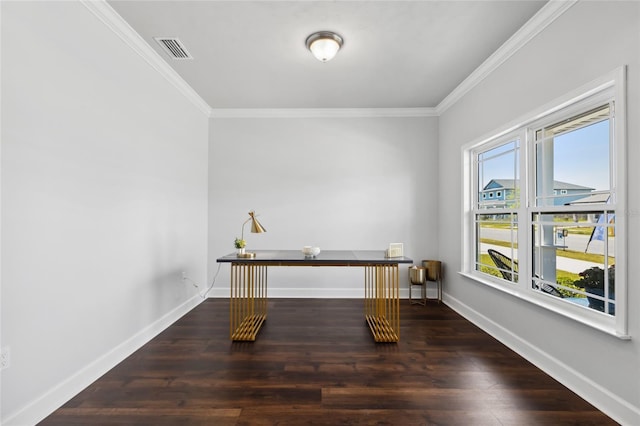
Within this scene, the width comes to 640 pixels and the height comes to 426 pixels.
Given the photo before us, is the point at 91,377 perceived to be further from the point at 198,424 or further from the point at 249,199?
the point at 249,199

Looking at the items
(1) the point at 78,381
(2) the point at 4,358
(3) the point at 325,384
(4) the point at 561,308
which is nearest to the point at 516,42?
(4) the point at 561,308

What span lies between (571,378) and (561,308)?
1.56ft

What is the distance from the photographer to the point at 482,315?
305cm

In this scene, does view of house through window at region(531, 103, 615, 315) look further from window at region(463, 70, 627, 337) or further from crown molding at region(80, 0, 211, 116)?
crown molding at region(80, 0, 211, 116)

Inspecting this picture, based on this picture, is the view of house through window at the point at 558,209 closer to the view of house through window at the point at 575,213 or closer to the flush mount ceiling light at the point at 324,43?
the view of house through window at the point at 575,213

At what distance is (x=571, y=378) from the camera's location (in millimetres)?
1962

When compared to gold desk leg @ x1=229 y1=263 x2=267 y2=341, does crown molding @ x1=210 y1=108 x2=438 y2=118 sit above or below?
above

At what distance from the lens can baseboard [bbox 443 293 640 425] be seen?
1.63 metres

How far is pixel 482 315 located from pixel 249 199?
10.9 ft

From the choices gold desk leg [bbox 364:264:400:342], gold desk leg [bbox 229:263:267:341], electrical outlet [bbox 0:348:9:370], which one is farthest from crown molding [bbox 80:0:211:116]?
gold desk leg [bbox 364:264:400:342]

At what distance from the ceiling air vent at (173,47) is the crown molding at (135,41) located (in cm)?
14

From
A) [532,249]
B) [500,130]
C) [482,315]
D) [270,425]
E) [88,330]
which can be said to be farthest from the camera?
[482,315]

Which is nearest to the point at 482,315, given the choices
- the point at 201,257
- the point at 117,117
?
the point at 201,257

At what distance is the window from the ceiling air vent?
10.4 ft
